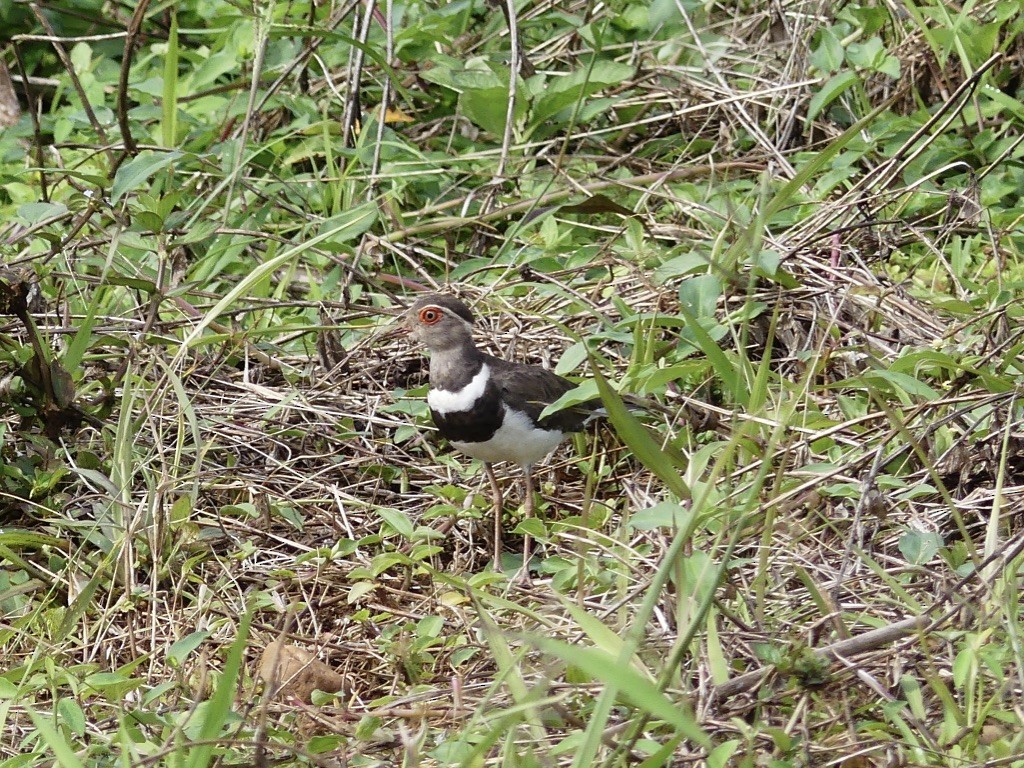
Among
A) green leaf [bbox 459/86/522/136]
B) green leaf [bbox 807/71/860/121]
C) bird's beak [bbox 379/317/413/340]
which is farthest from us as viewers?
green leaf [bbox 459/86/522/136]

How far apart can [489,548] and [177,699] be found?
1.44 metres

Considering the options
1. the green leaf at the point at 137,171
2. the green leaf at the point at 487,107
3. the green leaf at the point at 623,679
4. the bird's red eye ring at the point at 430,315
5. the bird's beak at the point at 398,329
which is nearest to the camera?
the green leaf at the point at 623,679

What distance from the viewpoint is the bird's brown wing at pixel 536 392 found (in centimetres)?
464

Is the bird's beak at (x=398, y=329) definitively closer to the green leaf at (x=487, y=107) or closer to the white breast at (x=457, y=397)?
the white breast at (x=457, y=397)

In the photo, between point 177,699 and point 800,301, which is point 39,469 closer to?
point 177,699

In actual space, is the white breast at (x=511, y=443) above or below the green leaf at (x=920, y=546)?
below

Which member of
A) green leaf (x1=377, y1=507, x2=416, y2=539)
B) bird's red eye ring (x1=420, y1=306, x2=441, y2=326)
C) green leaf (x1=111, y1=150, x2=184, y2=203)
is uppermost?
green leaf (x1=111, y1=150, x2=184, y2=203)

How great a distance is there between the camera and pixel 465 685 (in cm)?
363

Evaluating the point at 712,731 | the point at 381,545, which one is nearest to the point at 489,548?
the point at 381,545

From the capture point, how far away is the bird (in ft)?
14.9

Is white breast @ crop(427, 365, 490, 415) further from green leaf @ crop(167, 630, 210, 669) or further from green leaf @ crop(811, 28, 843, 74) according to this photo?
green leaf @ crop(811, 28, 843, 74)

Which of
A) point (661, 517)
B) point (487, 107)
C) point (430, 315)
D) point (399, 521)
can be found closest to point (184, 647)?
point (399, 521)

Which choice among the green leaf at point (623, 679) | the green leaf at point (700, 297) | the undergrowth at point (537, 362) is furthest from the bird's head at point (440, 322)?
the green leaf at point (623, 679)

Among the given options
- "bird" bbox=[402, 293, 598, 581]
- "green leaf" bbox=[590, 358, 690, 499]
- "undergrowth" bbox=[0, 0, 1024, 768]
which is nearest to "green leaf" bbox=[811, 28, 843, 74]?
"undergrowth" bbox=[0, 0, 1024, 768]
